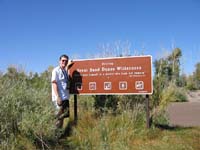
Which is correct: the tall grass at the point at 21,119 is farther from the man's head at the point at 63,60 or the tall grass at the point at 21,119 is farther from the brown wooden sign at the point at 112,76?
the brown wooden sign at the point at 112,76

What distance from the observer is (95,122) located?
8883 mm

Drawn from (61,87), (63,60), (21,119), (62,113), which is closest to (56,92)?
(61,87)

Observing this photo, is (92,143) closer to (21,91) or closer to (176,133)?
(21,91)

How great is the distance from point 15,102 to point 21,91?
17.7 inches

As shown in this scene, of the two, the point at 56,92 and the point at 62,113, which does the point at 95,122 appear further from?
the point at 56,92

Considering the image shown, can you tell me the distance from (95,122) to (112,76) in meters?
1.41

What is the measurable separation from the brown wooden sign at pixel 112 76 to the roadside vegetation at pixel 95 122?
52cm

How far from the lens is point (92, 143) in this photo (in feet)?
25.1

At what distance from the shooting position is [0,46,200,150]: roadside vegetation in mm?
7243

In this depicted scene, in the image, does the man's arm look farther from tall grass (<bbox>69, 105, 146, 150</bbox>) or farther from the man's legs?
tall grass (<bbox>69, 105, 146, 150</bbox>)

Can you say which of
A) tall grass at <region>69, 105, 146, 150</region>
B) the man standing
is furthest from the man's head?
tall grass at <region>69, 105, 146, 150</region>

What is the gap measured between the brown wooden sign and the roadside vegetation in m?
0.52

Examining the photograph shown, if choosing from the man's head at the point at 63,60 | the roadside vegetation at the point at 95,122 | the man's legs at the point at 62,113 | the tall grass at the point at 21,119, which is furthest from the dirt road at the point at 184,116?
the tall grass at the point at 21,119

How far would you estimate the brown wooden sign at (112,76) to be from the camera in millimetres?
9219
